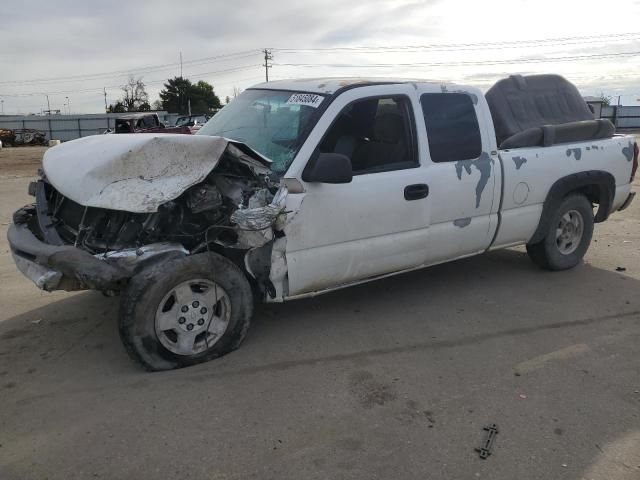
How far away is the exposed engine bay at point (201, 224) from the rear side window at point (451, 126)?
1.49 meters

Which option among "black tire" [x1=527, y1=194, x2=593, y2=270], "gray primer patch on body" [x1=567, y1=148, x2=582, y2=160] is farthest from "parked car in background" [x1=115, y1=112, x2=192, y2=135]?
"gray primer patch on body" [x1=567, y1=148, x2=582, y2=160]

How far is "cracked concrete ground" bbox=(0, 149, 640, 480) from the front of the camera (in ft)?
9.48

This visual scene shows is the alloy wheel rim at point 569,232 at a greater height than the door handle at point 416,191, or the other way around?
the door handle at point 416,191

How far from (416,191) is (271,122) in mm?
1277

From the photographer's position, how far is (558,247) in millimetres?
5934

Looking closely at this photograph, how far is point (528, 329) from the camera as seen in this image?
179 inches

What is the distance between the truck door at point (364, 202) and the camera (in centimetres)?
410

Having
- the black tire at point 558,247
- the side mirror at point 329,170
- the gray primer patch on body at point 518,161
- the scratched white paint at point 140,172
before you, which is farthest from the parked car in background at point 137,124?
the side mirror at point 329,170

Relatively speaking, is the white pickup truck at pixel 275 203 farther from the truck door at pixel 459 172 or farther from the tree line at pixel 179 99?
the tree line at pixel 179 99

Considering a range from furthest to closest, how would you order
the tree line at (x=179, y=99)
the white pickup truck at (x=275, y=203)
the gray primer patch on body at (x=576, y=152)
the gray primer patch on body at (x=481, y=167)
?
the tree line at (x=179, y=99) < the gray primer patch on body at (x=576, y=152) < the gray primer patch on body at (x=481, y=167) < the white pickup truck at (x=275, y=203)

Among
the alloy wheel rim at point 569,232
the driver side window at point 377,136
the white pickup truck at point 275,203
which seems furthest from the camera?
the alloy wheel rim at point 569,232

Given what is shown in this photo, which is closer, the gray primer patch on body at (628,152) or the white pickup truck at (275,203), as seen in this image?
the white pickup truck at (275,203)

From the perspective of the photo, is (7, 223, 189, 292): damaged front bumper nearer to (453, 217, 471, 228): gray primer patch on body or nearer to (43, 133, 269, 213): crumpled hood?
(43, 133, 269, 213): crumpled hood

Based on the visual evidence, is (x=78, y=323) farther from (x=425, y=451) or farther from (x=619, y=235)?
(x=619, y=235)
